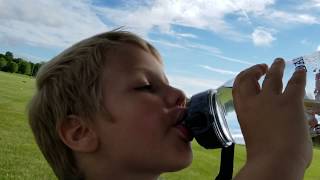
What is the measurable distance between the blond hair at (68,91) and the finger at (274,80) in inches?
23.0

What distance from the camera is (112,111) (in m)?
1.64

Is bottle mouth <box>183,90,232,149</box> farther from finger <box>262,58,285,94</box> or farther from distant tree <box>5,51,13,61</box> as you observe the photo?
distant tree <box>5,51,13,61</box>

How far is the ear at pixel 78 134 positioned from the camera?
66.2 inches

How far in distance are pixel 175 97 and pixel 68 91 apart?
14.0 inches

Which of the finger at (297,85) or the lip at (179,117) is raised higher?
the finger at (297,85)

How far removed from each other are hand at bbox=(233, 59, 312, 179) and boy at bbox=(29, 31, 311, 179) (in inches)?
0.5

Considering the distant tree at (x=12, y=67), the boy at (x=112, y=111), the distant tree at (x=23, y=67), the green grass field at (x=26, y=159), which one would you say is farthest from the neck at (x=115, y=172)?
the distant tree at (x=23, y=67)

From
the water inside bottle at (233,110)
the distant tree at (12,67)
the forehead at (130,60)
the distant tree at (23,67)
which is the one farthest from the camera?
the distant tree at (23,67)

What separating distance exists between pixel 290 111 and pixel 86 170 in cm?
76

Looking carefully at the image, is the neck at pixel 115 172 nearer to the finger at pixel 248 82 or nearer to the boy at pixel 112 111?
the boy at pixel 112 111

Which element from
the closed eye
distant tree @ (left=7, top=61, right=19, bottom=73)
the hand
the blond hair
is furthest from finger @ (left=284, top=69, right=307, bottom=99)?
distant tree @ (left=7, top=61, right=19, bottom=73)

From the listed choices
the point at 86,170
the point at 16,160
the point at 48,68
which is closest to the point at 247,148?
the point at 86,170

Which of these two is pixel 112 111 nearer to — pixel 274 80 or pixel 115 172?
pixel 115 172

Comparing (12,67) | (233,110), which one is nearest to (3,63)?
(12,67)
